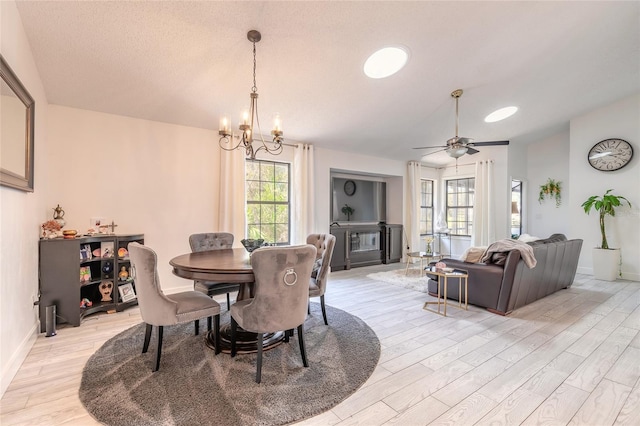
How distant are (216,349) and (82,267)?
218cm

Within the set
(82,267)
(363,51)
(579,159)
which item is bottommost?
(82,267)

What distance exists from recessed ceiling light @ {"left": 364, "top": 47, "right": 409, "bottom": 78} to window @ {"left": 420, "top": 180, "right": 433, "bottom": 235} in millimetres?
4702

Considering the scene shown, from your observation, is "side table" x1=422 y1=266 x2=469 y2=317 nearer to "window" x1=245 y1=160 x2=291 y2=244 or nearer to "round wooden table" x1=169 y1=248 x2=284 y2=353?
"round wooden table" x1=169 y1=248 x2=284 y2=353

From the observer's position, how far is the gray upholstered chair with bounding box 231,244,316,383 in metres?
1.95

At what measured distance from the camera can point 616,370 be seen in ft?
7.25

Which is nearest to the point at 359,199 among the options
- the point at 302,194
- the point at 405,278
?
the point at 302,194

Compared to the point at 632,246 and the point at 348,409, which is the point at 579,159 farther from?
the point at 348,409

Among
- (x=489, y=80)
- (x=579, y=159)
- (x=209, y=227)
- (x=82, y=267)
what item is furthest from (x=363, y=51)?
(x=579, y=159)

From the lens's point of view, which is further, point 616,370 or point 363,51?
point 363,51

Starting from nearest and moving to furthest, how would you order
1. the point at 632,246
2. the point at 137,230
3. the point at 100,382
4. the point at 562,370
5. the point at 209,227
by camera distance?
the point at 100,382 < the point at 562,370 < the point at 137,230 < the point at 209,227 < the point at 632,246

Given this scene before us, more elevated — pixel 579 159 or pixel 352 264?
pixel 579 159

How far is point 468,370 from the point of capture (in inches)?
86.7

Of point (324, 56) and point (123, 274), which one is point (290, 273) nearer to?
point (324, 56)

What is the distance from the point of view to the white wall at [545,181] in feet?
22.3
